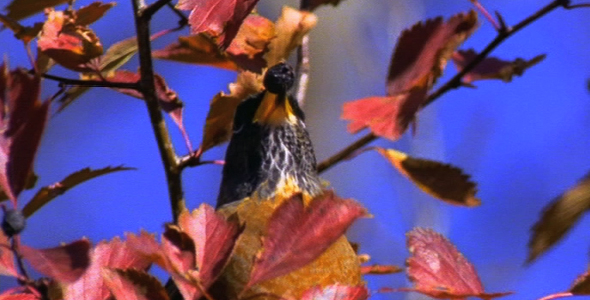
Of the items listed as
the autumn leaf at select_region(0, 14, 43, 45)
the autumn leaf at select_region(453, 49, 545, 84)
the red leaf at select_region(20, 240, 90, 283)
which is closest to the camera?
the red leaf at select_region(20, 240, 90, 283)

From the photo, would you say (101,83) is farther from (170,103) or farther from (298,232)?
(298,232)

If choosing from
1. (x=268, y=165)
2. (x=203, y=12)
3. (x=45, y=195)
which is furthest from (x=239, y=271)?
(x=268, y=165)

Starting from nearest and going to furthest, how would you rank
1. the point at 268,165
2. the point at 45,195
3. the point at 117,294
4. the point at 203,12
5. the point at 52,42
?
the point at 117,294 < the point at 203,12 < the point at 45,195 < the point at 52,42 < the point at 268,165

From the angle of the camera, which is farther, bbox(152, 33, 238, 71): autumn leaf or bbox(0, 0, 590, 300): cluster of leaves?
bbox(152, 33, 238, 71): autumn leaf

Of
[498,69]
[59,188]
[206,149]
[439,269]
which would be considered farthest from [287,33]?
[439,269]

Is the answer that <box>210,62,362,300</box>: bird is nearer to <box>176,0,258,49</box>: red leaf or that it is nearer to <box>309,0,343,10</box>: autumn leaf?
<box>309,0,343,10</box>: autumn leaf

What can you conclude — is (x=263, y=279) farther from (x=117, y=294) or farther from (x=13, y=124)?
(x=13, y=124)

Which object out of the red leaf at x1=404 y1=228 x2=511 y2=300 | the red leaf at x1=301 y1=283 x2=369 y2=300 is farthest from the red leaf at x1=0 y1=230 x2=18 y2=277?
the red leaf at x1=404 y1=228 x2=511 y2=300
